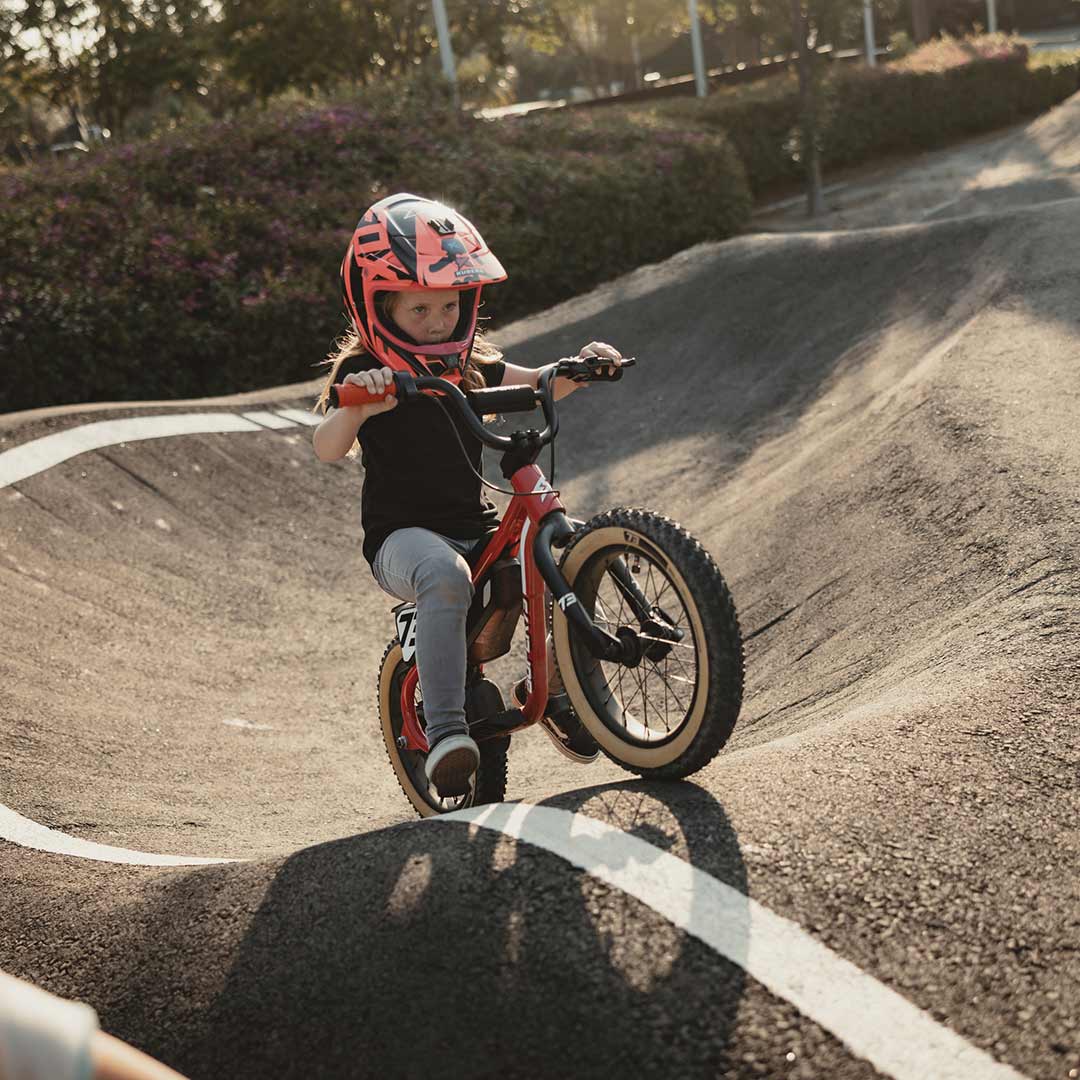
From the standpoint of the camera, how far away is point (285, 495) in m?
9.76

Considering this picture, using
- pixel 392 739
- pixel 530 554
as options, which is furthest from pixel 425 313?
pixel 392 739

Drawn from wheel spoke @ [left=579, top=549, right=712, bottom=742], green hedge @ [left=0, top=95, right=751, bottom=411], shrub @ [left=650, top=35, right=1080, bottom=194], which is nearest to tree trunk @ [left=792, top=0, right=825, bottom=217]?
shrub @ [left=650, top=35, right=1080, bottom=194]

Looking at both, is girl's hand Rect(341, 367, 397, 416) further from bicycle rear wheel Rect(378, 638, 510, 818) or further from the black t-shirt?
bicycle rear wheel Rect(378, 638, 510, 818)

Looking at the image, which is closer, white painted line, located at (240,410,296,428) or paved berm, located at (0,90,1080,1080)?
paved berm, located at (0,90,1080,1080)

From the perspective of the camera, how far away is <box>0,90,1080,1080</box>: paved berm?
2691 mm

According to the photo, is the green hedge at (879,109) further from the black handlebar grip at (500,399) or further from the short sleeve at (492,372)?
the black handlebar grip at (500,399)

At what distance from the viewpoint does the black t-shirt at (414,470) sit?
405cm

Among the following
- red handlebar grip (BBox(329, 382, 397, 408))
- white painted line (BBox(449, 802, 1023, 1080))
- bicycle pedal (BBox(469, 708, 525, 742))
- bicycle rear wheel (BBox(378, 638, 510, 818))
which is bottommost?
bicycle rear wheel (BBox(378, 638, 510, 818))

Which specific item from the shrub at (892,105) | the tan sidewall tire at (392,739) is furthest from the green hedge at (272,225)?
the tan sidewall tire at (392,739)

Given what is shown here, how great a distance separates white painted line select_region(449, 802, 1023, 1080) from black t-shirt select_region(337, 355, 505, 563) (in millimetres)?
1123

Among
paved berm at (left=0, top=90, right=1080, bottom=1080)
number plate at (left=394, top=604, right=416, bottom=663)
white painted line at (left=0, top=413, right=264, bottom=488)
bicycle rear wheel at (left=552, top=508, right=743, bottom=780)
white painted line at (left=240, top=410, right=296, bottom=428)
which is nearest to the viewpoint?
paved berm at (left=0, top=90, right=1080, bottom=1080)

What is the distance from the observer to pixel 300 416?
1096cm

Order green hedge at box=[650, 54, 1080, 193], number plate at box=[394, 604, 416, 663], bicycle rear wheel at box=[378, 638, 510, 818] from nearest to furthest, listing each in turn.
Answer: number plate at box=[394, 604, 416, 663] → bicycle rear wheel at box=[378, 638, 510, 818] → green hedge at box=[650, 54, 1080, 193]

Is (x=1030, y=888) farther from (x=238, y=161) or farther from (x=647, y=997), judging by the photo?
(x=238, y=161)
